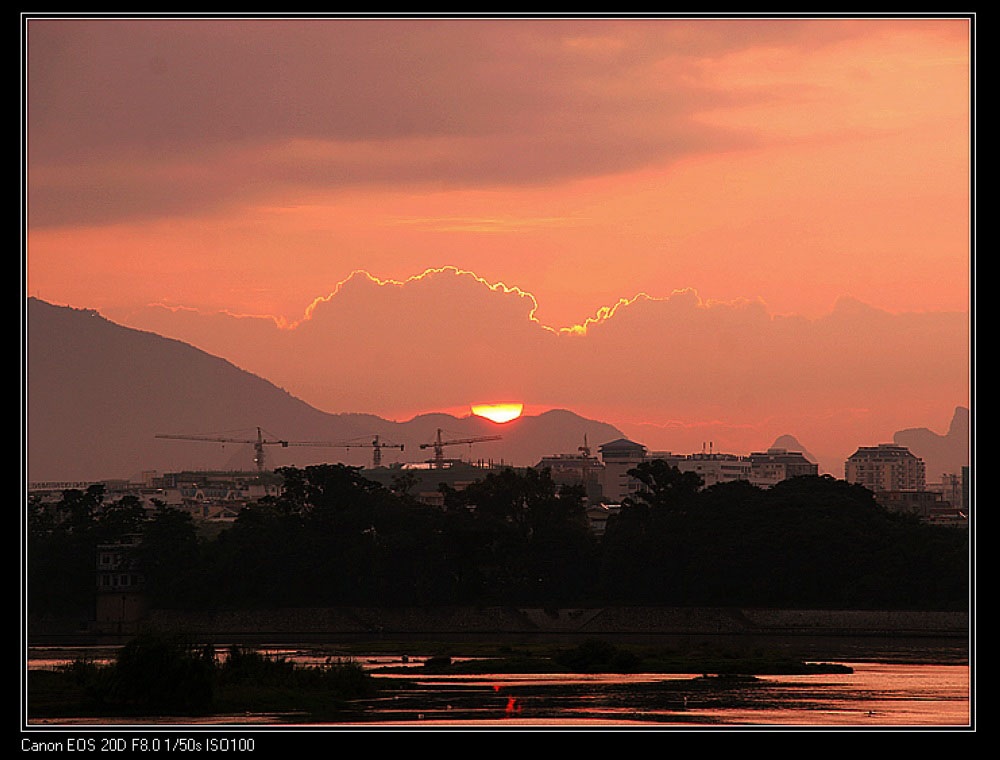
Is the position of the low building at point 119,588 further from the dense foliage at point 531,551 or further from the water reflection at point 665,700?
the water reflection at point 665,700

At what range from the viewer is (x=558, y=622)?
8269 cm

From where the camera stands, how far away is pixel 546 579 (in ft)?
280

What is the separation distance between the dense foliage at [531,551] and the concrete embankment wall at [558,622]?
80 cm

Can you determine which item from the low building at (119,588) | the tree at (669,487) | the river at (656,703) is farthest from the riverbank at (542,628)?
the river at (656,703)

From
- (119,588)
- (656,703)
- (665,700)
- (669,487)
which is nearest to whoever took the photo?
(656,703)

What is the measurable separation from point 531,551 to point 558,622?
471cm

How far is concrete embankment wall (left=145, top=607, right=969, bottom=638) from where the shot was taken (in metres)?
78.0

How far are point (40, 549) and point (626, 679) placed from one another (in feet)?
143

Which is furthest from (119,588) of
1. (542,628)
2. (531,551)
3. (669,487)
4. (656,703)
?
(656,703)

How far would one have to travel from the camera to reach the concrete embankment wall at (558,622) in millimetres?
78000

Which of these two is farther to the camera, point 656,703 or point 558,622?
point 558,622

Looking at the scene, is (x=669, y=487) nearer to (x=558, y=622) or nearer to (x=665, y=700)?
(x=558, y=622)
